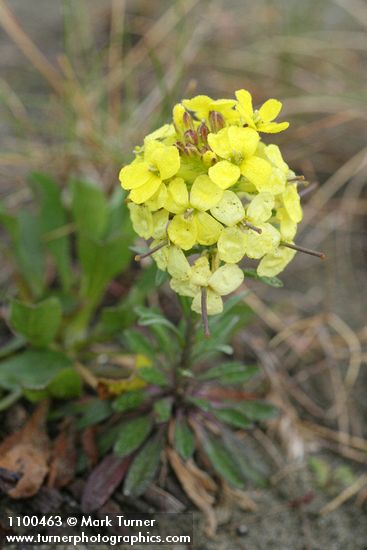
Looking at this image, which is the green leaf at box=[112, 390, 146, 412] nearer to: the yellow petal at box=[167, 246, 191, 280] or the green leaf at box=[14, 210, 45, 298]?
the yellow petal at box=[167, 246, 191, 280]

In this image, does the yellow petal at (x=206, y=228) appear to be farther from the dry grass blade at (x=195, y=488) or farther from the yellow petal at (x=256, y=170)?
the dry grass blade at (x=195, y=488)

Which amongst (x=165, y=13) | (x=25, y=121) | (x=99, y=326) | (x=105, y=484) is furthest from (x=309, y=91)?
(x=105, y=484)

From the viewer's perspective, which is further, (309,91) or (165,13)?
(165,13)

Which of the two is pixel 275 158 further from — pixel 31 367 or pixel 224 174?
Result: pixel 31 367

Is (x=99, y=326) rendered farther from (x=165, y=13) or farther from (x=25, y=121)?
(x=165, y=13)

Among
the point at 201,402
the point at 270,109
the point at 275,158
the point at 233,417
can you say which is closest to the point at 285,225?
the point at 275,158

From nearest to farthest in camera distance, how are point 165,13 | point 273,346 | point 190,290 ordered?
point 190,290, point 273,346, point 165,13

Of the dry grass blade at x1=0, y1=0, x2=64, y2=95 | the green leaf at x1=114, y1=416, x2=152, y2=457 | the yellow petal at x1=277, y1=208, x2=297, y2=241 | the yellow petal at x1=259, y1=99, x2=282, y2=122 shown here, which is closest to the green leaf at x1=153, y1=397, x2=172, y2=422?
the green leaf at x1=114, y1=416, x2=152, y2=457
